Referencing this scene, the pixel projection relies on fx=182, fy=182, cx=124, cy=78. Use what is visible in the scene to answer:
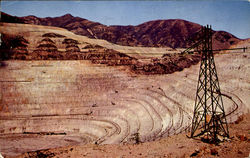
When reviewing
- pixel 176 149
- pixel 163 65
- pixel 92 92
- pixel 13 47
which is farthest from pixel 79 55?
pixel 176 149

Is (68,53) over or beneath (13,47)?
beneath

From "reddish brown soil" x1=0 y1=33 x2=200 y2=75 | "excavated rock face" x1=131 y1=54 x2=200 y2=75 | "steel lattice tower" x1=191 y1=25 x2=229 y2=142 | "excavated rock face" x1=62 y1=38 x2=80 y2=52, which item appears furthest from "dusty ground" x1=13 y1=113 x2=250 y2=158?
"excavated rock face" x1=62 y1=38 x2=80 y2=52

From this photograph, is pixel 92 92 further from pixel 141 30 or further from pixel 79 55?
pixel 141 30

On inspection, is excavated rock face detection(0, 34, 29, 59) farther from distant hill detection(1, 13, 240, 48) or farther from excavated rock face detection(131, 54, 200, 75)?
distant hill detection(1, 13, 240, 48)

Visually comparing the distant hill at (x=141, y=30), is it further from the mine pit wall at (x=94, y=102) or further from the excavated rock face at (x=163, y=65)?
the mine pit wall at (x=94, y=102)

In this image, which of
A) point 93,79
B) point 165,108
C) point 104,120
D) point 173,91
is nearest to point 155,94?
point 173,91

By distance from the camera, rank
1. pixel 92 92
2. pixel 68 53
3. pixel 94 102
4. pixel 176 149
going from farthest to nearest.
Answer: pixel 68 53 < pixel 92 92 < pixel 94 102 < pixel 176 149

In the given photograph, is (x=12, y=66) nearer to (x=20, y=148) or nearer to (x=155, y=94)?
(x=20, y=148)
